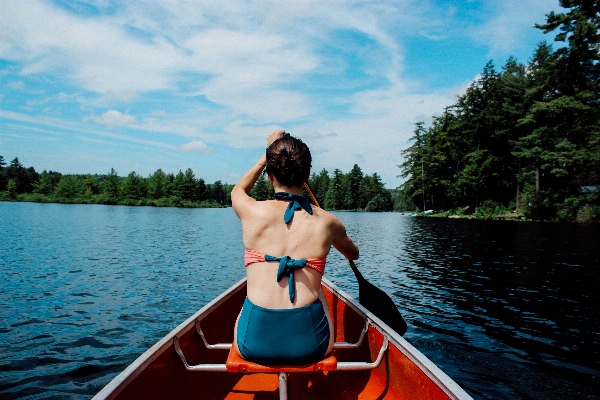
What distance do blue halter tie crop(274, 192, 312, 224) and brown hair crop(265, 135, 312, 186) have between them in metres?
0.09

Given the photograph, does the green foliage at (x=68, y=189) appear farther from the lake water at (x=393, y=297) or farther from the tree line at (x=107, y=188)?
the lake water at (x=393, y=297)

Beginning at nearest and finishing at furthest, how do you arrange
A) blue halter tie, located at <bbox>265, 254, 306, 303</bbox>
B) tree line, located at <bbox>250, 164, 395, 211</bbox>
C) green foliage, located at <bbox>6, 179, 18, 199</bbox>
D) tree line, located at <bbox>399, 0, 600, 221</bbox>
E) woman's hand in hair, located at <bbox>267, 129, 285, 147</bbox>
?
blue halter tie, located at <bbox>265, 254, 306, 303</bbox>
woman's hand in hair, located at <bbox>267, 129, 285, 147</bbox>
tree line, located at <bbox>399, 0, 600, 221</bbox>
green foliage, located at <bbox>6, 179, 18, 199</bbox>
tree line, located at <bbox>250, 164, 395, 211</bbox>

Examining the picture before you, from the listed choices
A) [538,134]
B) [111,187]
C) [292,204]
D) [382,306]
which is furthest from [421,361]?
[111,187]

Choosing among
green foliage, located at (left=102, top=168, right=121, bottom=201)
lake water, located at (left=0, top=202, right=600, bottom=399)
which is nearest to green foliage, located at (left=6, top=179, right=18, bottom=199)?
green foliage, located at (left=102, top=168, right=121, bottom=201)

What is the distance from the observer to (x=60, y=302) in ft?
31.4

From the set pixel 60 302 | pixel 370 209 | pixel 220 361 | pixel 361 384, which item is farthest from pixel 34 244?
pixel 370 209

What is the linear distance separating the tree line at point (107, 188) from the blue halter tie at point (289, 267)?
114505 millimetres

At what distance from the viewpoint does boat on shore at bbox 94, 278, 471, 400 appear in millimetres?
2516

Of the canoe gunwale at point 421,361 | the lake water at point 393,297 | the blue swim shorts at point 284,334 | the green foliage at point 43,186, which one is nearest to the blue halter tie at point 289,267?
the blue swim shorts at point 284,334

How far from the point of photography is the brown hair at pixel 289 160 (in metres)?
2.40

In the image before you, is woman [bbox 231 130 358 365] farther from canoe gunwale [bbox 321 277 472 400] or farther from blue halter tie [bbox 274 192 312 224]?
canoe gunwale [bbox 321 277 472 400]

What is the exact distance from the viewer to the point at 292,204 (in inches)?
93.0

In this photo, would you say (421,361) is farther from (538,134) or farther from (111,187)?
(111,187)

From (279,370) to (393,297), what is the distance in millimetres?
8682
